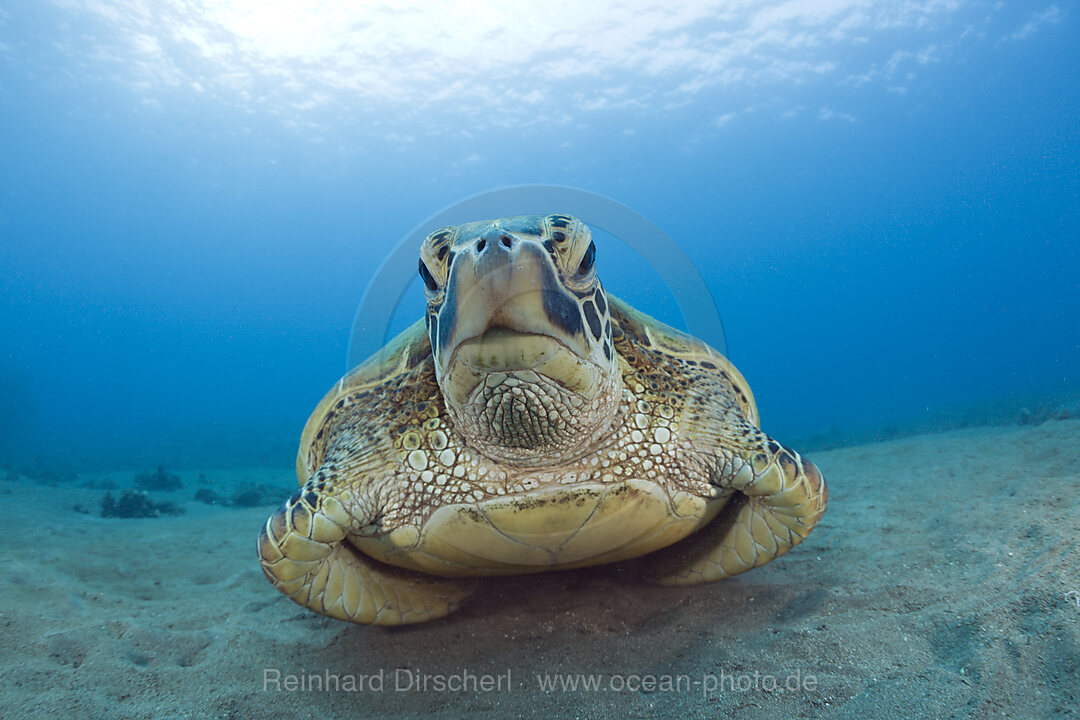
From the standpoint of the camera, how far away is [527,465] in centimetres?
211

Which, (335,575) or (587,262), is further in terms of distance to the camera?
(335,575)

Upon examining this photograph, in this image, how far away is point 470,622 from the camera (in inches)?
99.7

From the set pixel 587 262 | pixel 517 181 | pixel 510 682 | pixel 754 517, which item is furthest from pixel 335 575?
pixel 517 181

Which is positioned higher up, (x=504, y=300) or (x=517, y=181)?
(x=517, y=181)

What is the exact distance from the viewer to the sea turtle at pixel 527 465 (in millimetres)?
1688

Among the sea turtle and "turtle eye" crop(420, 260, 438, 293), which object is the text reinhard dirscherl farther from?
"turtle eye" crop(420, 260, 438, 293)

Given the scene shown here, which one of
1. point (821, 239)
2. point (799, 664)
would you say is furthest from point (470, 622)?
point (821, 239)

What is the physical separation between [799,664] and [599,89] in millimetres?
38701

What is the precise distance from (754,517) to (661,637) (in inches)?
27.1

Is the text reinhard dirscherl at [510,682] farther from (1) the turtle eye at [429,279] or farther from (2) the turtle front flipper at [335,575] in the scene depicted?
(1) the turtle eye at [429,279]

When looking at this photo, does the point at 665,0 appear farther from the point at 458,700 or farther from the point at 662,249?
the point at 458,700

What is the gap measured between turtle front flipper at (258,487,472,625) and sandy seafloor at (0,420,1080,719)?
151 millimetres

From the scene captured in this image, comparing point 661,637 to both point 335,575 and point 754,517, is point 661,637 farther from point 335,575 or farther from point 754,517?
point 335,575

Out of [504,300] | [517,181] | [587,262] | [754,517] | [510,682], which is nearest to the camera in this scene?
[504,300]
